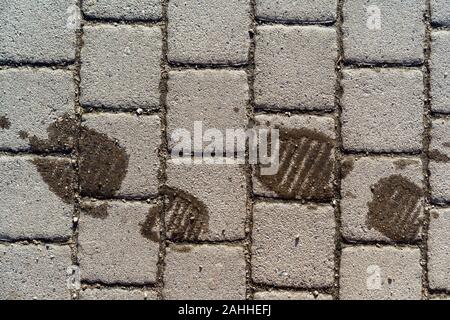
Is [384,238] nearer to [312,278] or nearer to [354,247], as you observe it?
[354,247]

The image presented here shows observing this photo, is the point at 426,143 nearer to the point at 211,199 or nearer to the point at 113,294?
the point at 211,199

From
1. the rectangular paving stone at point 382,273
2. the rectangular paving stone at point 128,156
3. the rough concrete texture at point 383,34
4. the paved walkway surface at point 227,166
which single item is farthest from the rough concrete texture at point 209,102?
the rectangular paving stone at point 382,273

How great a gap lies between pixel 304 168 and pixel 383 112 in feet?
1.69

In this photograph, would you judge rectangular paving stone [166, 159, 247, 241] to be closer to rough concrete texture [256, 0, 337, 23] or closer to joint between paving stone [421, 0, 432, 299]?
rough concrete texture [256, 0, 337, 23]

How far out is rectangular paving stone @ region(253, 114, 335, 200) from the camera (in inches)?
98.3

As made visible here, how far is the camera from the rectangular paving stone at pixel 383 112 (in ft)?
8.21

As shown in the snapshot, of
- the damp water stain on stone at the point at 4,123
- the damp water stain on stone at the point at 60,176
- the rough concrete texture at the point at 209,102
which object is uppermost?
the rough concrete texture at the point at 209,102

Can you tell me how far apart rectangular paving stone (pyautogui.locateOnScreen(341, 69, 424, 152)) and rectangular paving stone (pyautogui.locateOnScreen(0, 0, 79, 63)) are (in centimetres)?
156

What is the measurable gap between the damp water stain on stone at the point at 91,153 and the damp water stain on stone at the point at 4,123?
0.15m

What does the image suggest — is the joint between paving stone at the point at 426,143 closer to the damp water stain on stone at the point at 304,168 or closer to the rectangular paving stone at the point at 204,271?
the damp water stain on stone at the point at 304,168

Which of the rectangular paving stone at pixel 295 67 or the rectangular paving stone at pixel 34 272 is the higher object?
the rectangular paving stone at pixel 295 67

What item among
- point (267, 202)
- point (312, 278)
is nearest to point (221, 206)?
point (267, 202)

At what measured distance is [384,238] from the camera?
8.16 feet

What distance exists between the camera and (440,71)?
252cm
